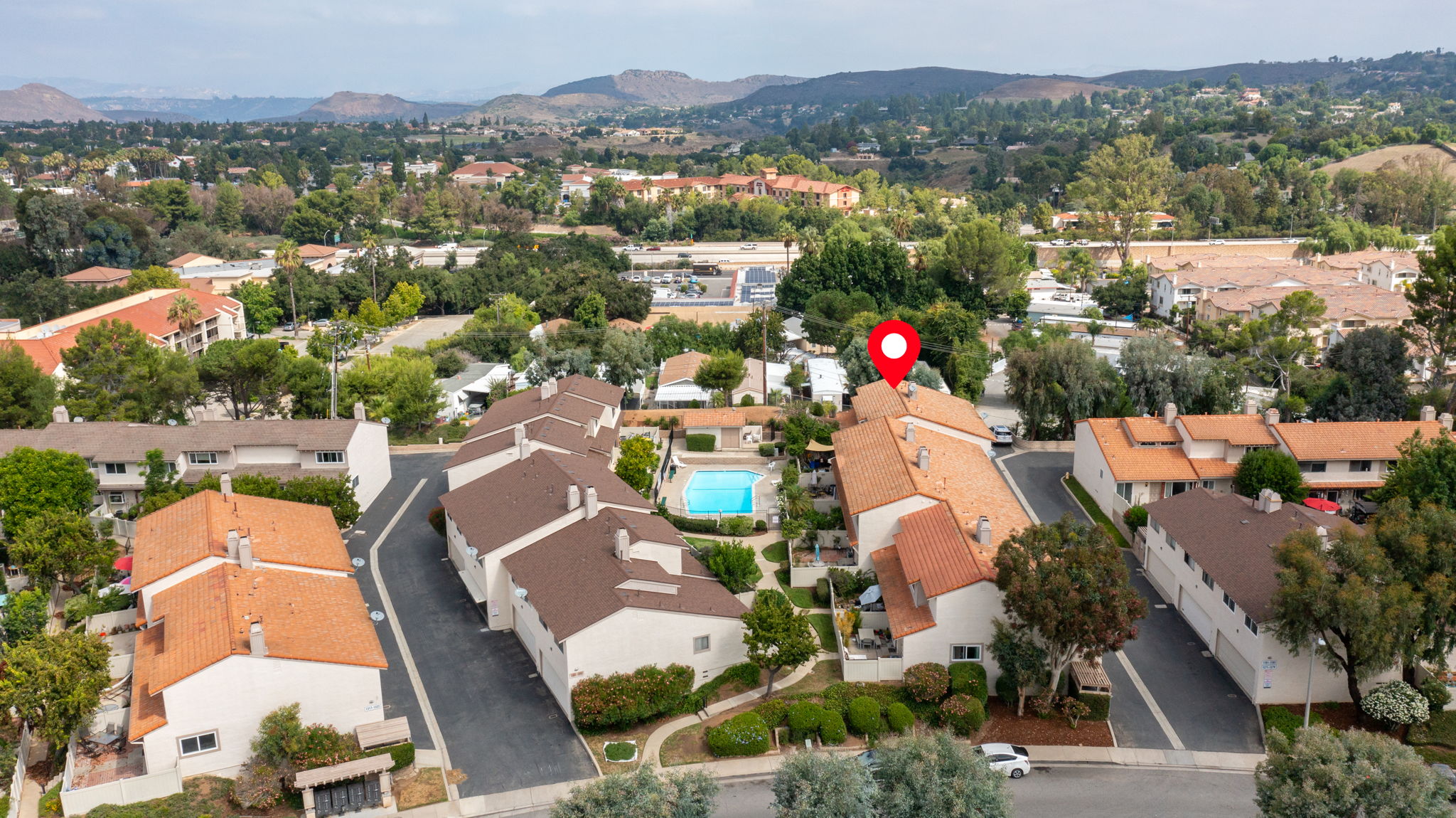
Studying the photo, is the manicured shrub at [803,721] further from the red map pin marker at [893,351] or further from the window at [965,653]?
the red map pin marker at [893,351]

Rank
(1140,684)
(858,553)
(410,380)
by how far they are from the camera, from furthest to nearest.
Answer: (410,380)
(858,553)
(1140,684)

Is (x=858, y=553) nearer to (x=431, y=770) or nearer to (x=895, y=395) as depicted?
(x=895, y=395)

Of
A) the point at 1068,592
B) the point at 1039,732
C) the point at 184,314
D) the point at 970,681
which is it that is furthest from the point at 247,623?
the point at 184,314

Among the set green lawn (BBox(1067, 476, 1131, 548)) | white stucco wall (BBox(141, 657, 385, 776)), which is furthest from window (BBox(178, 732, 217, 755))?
green lawn (BBox(1067, 476, 1131, 548))

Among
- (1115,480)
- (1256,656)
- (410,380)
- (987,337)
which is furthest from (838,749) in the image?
(987,337)

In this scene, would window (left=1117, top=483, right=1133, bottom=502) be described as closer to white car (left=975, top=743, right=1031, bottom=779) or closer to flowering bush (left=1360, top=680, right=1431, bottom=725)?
flowering bush (left=1360, top=680, right=1431, bottom=725)
